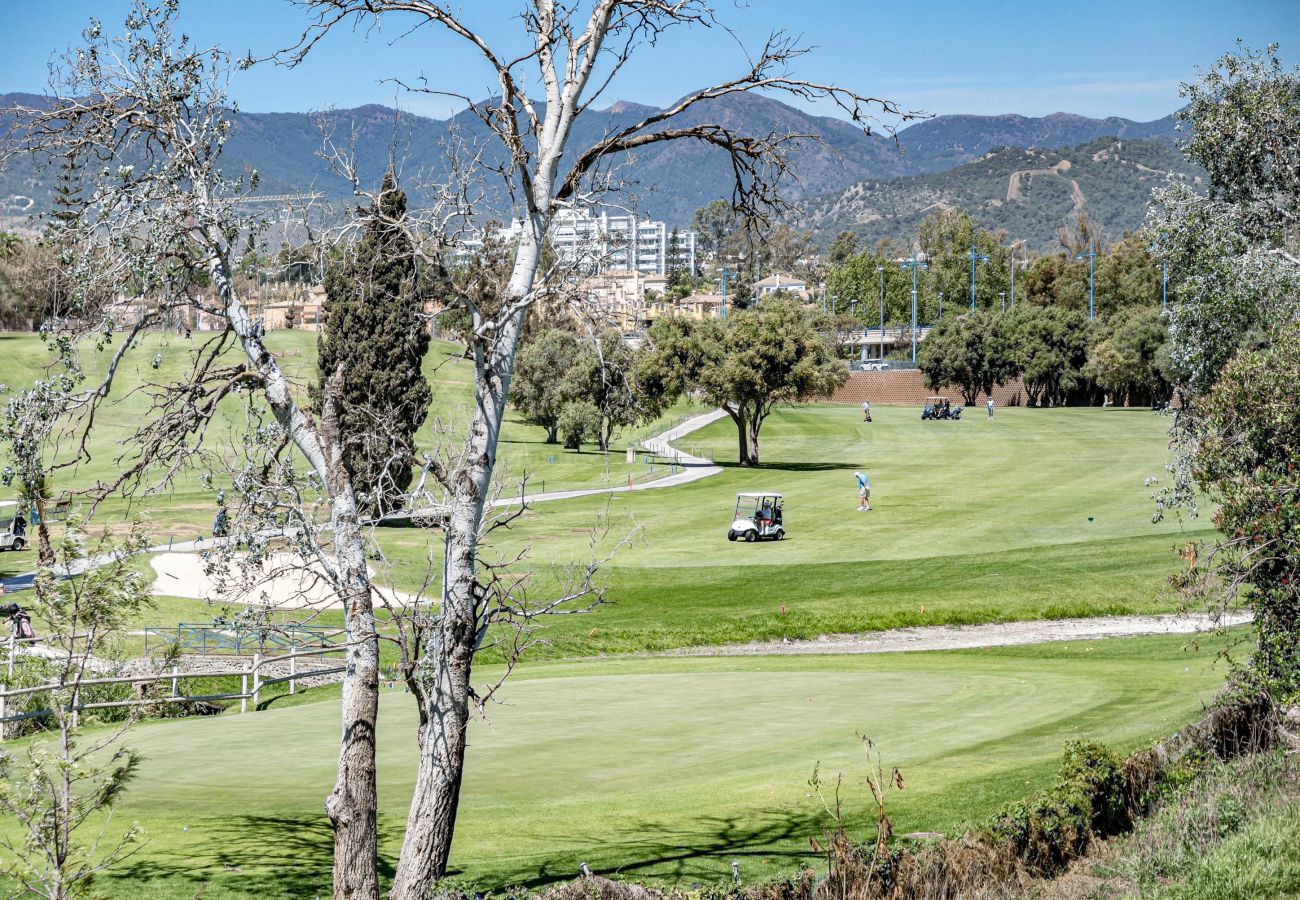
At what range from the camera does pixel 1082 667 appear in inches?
947

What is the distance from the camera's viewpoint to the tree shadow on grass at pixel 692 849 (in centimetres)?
1115

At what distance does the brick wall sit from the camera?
11388 centimetres

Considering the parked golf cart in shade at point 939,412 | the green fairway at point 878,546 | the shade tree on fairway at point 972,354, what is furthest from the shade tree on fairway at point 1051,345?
the green fairway at point 878,546

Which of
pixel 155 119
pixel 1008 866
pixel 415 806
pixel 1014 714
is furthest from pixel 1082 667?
pixel 155 119

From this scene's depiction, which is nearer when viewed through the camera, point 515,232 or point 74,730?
point 74,730

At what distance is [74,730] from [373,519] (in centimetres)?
246

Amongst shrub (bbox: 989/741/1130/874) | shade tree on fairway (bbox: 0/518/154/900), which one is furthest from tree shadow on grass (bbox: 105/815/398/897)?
shrub (bbox: 989/741/1130/874)

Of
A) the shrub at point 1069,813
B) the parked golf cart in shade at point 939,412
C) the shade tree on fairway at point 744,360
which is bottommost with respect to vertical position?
the shrub at point 1069,813

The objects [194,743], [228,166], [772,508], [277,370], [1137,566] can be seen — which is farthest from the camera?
[772,508]

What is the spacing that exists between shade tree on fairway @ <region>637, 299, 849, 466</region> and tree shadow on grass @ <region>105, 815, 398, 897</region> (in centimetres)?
5229

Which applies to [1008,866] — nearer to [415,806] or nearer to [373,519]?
[415,806]

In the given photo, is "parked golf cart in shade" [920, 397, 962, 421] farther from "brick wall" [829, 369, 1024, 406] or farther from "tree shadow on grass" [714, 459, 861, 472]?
"tree shadow on grass" [714, 459, 861, 472]

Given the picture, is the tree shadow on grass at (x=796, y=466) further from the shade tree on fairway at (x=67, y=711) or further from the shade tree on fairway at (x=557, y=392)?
the shade tree on fairway at (x=67, y=711)

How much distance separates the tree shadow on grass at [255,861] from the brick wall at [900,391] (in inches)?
4073
